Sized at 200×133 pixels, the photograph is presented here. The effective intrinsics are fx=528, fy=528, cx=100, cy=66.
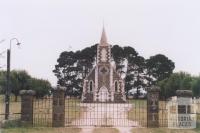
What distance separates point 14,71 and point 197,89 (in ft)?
74.4

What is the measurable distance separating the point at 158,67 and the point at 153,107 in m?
62.4

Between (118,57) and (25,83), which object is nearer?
(25,83)

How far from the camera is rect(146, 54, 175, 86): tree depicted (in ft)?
283

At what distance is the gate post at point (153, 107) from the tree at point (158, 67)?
61463 millimetres

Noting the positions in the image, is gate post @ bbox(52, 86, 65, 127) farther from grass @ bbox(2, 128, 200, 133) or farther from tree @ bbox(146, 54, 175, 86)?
tree @ bbox(146, 54, 175, 86)

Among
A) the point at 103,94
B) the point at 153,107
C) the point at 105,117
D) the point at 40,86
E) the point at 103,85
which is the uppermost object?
the point at 103,85

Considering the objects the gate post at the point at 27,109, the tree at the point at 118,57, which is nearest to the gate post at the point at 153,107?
the gate post at the point at 27,109

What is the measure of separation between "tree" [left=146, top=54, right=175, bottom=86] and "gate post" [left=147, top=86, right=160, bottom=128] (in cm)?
6146

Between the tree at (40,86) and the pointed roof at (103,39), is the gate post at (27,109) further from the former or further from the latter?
the pointed roof at (103,39)

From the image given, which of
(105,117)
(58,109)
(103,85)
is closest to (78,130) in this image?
(58,109)

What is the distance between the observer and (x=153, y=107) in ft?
81.0

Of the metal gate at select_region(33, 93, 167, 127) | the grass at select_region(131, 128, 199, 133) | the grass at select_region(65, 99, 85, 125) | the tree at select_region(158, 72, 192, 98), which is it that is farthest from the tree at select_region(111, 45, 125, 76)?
the grass at select_region(131, 128, 199, 133)

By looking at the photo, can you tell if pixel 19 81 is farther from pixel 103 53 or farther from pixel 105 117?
pixel 105 117

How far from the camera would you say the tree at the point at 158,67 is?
A: 283 ft
